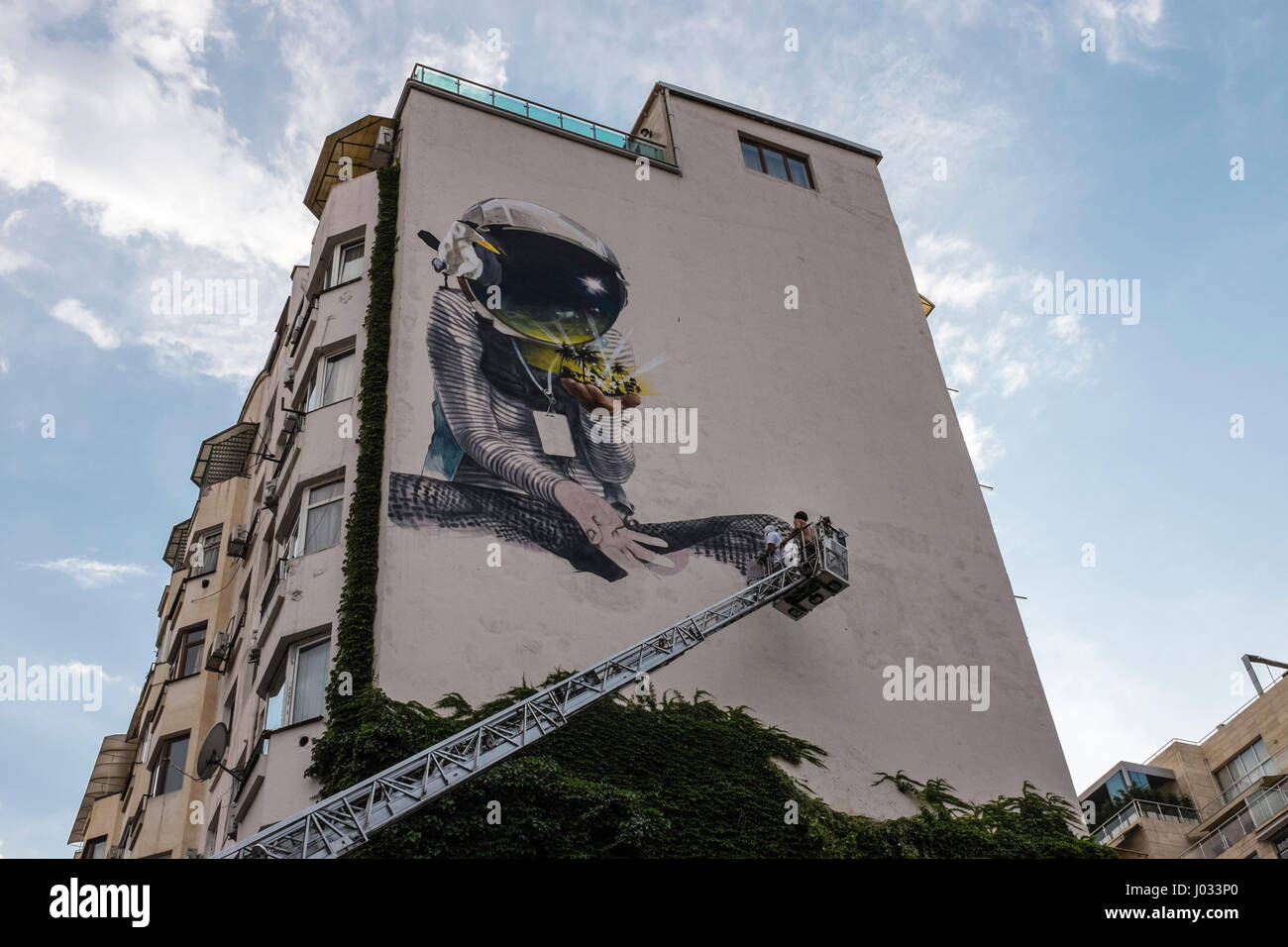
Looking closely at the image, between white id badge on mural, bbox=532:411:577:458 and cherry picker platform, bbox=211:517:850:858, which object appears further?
white id badge on mural, bbox=532:411:577:458

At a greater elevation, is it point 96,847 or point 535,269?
point 535,269

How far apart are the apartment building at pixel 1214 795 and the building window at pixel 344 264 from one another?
34.3 metres

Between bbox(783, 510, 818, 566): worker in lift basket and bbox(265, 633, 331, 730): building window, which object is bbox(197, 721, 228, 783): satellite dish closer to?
bbox(265, 633, 331, 730): building window

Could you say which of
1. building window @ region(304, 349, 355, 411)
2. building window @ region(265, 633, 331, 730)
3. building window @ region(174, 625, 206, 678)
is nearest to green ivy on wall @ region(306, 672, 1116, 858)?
building window @ region(265, 633, 331, 730)

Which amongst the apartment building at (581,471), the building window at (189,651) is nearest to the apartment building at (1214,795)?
the apartment building at (581,471)

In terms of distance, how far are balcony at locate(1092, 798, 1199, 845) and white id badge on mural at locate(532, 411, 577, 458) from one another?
32568 mm

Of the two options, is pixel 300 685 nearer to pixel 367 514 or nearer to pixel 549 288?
pixel 367 514

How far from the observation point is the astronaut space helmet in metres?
32.2

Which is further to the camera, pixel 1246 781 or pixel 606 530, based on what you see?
pixel 1246 781

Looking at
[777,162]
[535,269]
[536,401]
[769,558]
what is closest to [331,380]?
[536,401]

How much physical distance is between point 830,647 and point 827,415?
775cm

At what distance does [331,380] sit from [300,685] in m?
8.62

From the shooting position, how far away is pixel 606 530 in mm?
29625
